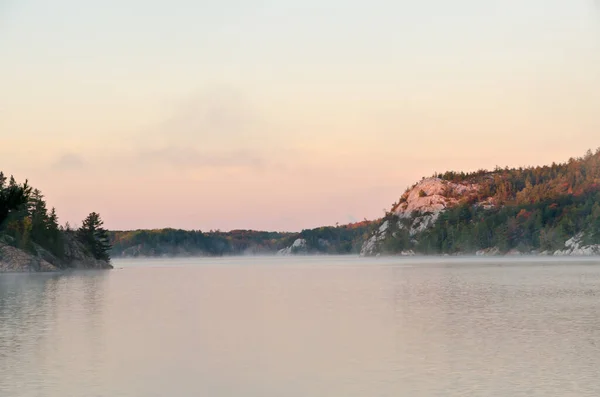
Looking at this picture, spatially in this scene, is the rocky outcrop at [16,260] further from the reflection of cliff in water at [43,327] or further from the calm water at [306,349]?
the calm water at [306,349]

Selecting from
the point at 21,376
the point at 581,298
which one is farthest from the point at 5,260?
the point at 21,376

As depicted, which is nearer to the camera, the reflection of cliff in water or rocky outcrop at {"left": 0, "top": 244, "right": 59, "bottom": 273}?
the reflection of cliff in water

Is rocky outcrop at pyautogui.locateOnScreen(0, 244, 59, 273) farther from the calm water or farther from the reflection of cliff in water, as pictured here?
the calm water

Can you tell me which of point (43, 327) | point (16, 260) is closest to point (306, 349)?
point (43, 327)

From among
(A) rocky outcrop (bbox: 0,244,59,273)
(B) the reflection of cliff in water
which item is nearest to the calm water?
(B) the reflection of cliff in water

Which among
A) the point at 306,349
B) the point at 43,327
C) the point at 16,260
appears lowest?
the point at 306,349

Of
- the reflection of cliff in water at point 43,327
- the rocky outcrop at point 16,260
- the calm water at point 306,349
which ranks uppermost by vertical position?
the rocky outcrop at point 16,260

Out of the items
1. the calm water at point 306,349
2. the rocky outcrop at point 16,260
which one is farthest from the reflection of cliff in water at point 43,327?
the rocky outcrop at point 16,260

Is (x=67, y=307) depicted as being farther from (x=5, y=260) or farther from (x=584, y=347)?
(x=5, y=260)

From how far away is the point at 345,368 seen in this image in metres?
32.8

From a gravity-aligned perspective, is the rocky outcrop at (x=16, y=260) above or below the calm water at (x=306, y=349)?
above

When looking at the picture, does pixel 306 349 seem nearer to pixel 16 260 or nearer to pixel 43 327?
pixel 43 327

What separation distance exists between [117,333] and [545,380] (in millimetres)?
27327

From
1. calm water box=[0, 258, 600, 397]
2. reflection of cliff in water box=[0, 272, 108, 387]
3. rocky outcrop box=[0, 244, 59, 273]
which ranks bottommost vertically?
calm water box=[0, 258, 600, 397]
